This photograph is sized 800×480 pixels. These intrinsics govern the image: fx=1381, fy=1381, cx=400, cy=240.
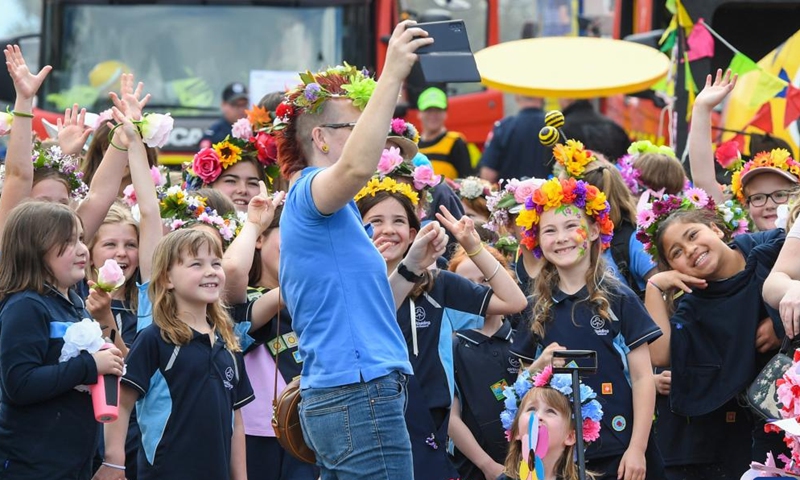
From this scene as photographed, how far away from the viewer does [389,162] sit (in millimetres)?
7348

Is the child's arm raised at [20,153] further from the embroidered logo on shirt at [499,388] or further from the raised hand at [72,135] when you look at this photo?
the embroidered logo on shirt at [499,388]

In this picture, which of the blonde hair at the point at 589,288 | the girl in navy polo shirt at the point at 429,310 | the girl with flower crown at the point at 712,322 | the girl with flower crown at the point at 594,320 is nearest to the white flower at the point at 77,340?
the girl in navy polo shirt at the point at 429,310

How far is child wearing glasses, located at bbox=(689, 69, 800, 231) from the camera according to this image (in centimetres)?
754

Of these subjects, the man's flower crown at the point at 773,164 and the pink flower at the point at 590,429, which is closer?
the pink flower at the point at 590,429

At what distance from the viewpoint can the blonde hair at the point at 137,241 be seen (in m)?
6.84

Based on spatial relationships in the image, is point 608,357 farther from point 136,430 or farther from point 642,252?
point 136,430

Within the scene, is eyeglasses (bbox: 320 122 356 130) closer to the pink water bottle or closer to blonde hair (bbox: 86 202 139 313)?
the pink water bottle

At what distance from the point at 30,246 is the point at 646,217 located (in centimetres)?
315

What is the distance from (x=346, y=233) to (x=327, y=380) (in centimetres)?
51

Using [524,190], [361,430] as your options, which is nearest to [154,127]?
[524,190]

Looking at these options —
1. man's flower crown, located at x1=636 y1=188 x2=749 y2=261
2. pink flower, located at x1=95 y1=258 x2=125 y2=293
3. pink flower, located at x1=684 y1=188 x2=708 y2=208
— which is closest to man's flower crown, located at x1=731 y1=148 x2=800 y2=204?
man's flower crown, located at x1=636 y1=188 x2=749 y2=261

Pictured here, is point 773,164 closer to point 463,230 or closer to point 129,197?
point 463,230

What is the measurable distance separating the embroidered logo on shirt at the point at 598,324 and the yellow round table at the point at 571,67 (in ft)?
19.3

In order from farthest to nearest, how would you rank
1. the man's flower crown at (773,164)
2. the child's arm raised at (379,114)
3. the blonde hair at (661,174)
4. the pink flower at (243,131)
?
the blonde hair at (661,174), the pink flower at (243,131), the man's flower crown at (773,164), the child's arm raised at (379,114)
